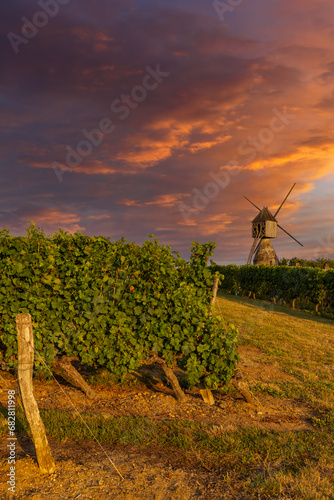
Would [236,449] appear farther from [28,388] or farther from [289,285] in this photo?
[289,285]

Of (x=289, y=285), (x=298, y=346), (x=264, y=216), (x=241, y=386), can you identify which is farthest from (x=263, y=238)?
(x=241, y=386)

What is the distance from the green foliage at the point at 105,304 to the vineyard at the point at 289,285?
43.2 ft

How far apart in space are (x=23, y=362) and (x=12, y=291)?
3.79 meters

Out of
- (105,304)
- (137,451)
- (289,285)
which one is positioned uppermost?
(289,285)

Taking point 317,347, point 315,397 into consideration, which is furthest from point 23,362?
point 317,347

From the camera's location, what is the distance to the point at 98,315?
28.1 ft

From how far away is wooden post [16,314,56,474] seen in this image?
5.10 m

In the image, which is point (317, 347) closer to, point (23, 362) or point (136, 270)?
point (136, 270)

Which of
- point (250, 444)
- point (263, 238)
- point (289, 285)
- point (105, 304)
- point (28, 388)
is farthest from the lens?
point (263, 238)

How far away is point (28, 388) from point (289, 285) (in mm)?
28077

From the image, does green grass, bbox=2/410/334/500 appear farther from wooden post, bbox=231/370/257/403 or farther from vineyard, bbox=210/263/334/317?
vineyard, bbox=210/263/334/317

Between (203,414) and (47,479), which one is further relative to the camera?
(203,414)

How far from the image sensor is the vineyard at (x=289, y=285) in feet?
87.2

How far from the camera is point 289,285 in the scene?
30438 mm
